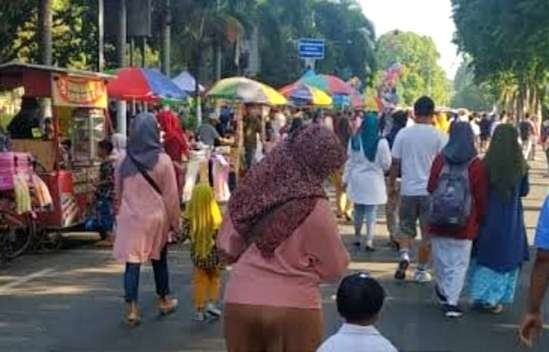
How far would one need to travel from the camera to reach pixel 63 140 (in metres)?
14.2

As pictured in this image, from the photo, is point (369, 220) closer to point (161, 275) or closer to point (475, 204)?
point (475, 204)

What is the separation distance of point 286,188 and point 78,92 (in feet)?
31.8

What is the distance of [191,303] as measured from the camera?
9.68 metres

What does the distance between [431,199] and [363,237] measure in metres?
5.17

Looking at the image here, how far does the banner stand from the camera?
13.3 meters

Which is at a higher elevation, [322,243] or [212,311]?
[322,243]

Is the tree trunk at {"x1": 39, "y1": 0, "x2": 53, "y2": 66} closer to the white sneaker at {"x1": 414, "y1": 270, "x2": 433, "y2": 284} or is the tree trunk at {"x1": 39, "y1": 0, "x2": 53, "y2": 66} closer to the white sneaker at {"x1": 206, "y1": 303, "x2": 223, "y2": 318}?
the white sneaker at {"x1": 414, "y1": 270, "x2": 433, "y2": 284}

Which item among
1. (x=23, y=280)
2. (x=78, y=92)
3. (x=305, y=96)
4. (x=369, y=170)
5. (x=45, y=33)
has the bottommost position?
(x=23, y=280)

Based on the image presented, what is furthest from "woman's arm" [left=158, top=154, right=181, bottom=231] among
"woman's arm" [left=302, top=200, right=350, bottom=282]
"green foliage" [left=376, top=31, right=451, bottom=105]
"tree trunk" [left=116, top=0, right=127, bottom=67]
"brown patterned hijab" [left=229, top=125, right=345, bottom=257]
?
"green foliage" [left=376, top=31, right=451, bottom=105]

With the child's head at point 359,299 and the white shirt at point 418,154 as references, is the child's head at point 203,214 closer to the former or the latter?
the white shirt at point 418,154

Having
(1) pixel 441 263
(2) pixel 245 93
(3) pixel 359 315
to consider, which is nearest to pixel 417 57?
(2) pixel 245 93

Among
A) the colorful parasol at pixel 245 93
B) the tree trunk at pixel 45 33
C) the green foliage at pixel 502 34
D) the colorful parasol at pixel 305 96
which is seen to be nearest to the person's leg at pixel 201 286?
the tree trunk at pixel 45 33

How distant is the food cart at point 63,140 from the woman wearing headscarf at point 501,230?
17.9ft

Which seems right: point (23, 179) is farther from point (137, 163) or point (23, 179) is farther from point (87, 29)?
point (87, 29)
